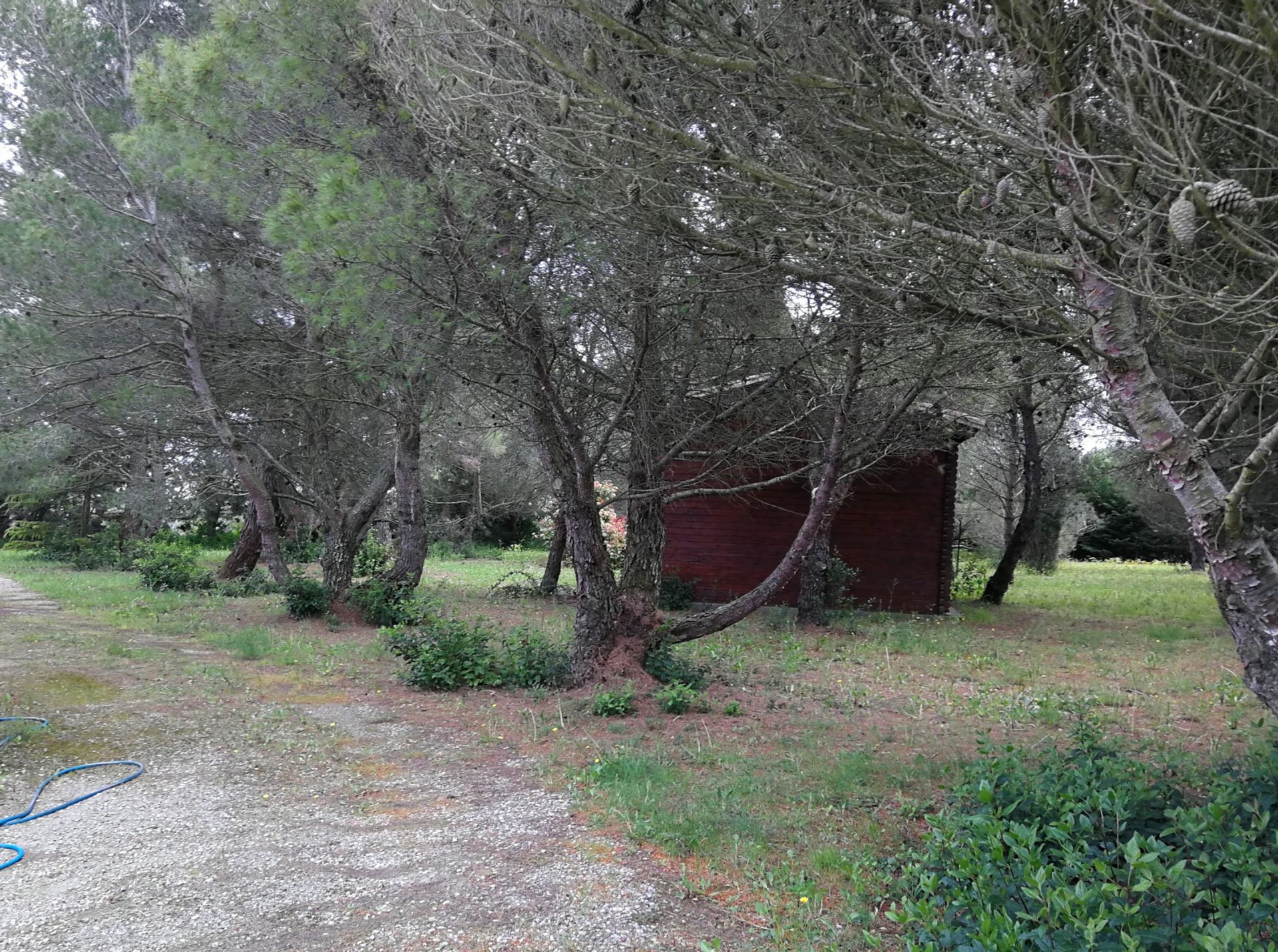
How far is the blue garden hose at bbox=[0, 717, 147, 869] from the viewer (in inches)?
158

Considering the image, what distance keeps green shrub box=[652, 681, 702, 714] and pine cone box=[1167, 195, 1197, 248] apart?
4.75m

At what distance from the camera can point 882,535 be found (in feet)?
46.3

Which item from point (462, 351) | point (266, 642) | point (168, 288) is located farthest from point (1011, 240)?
point (168, 288)

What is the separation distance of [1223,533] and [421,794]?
153 inches

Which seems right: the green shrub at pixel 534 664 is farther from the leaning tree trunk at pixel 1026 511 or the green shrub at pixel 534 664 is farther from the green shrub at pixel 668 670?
the leaning tree trunk at pixel 1026 511

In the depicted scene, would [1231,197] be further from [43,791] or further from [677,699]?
[43,791]

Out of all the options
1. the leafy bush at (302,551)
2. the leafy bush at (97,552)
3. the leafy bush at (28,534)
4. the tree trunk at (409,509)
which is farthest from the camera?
the leafy bush at (28,534)

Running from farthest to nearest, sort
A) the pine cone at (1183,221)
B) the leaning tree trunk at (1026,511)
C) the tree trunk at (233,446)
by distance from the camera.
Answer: the leaning tree trunk at (1026,511)
the tree trunk at (233,446)
the pine cone at (1183,221)

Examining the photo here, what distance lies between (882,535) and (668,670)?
7.71 metres

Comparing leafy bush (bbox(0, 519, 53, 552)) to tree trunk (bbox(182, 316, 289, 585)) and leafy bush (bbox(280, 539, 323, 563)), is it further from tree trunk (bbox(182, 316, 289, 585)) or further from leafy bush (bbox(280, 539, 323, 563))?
tree trunk (bbox(182, 316, 289, 585))

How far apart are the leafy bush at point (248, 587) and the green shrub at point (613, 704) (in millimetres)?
9439

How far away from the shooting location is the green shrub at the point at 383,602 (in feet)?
35.9

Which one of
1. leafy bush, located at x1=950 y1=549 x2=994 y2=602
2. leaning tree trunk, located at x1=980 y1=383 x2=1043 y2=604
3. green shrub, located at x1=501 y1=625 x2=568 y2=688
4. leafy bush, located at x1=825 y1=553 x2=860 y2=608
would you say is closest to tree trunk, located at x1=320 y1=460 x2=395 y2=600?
green shrub, located at x1=501 y1=625 x2=568 y2=688

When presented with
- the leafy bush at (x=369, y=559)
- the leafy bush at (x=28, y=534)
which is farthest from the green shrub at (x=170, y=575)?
the leafy bush at (x=28, y=534)
